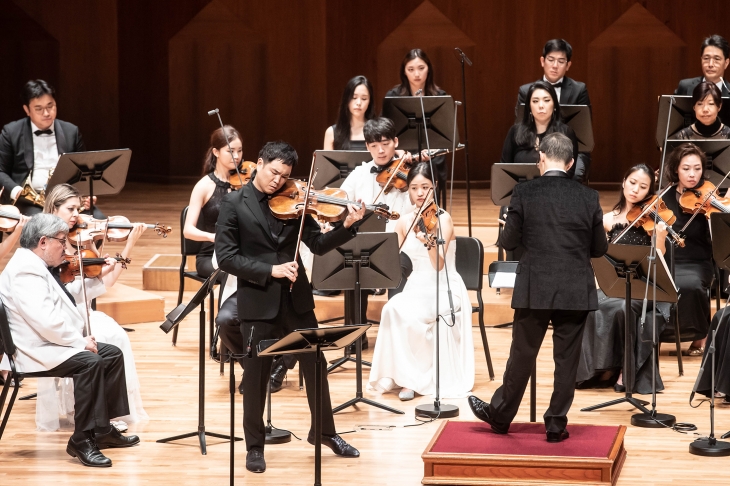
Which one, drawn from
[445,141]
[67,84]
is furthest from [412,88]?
[67,84]

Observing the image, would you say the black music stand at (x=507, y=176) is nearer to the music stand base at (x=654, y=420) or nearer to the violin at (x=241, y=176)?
the violin at (x=241, y=176)

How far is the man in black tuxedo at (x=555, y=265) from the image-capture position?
3941 millimetres

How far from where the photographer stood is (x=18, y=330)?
424cm

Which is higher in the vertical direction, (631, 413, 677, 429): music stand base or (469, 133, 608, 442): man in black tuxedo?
(469, 133, 608, 442): man in black tuxedo

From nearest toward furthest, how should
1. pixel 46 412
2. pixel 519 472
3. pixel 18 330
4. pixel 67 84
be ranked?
pixel 519 472 < pixel 18 330 < pixel 46 412 < pixel 67 84

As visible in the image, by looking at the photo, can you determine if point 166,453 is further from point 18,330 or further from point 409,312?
point 409,312

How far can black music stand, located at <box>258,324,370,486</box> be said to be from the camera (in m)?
3.57

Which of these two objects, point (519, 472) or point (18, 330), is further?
point (18, 330)

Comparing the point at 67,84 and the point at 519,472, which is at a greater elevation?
the point at 67,84

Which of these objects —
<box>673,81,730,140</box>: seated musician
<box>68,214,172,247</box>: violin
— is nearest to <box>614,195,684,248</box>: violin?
<box>673,81,730,140</box>: seated musician

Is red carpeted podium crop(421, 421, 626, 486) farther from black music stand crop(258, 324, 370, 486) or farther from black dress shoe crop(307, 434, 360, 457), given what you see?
black music stand crop(258, 324, 370, 486)

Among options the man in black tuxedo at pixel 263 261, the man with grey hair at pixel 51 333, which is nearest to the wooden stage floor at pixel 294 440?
the man with grey hair at pixel 51 333

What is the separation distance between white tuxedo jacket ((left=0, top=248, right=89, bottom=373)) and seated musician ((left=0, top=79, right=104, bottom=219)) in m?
1.86

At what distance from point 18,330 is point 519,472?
200 centimetres
